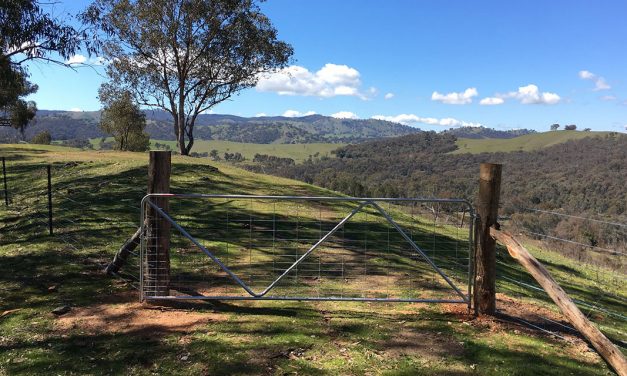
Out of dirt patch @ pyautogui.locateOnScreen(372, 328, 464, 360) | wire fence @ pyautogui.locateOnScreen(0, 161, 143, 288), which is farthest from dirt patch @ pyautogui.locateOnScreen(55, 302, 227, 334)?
dirt patch @ pyautogui.locateOnScreen(372, 328, 464, 360)

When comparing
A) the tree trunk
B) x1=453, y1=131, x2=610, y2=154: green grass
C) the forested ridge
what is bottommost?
the forested ridge

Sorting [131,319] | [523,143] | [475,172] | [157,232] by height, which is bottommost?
[475,172]

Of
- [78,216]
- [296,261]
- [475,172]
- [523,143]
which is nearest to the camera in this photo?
[296,261]

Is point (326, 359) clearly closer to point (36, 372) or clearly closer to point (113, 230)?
point (36, 372)

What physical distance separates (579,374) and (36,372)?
5.19m

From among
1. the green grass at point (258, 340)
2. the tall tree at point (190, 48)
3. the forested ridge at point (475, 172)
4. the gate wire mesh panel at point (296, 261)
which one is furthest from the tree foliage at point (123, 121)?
the green grass at point (258, 340)

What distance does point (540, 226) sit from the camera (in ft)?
125

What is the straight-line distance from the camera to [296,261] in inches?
246

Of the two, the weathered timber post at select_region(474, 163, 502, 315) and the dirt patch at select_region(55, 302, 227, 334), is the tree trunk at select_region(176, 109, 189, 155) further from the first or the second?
the weathered timber post at select_region(474, 163, 502, 315)

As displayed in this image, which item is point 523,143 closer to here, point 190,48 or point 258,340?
point 190,48

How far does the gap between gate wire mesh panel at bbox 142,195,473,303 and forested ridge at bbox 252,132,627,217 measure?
124ft

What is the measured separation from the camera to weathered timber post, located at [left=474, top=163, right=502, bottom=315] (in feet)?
18.6

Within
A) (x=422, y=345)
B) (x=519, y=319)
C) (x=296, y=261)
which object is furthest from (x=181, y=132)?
(x=422, y=345)

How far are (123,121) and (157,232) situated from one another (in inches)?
1775
